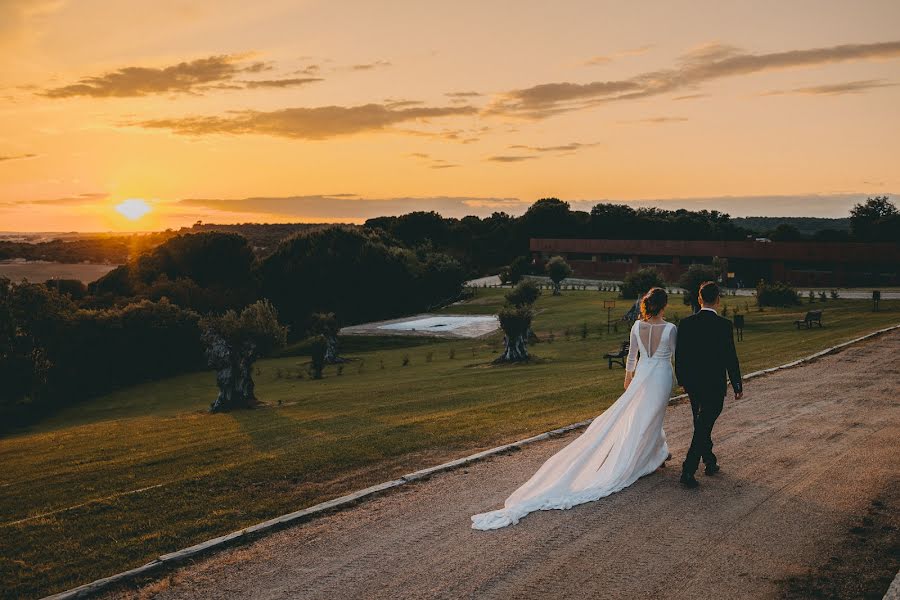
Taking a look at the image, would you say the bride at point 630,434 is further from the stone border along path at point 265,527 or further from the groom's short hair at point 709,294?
the stone border along path at point 265,527

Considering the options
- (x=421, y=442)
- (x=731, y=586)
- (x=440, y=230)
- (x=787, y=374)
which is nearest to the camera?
(x=731, y=586)

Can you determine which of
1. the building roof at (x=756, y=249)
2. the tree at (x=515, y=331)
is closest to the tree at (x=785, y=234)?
the building roof at (x=756, y=249)

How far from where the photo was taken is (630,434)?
10391 mm

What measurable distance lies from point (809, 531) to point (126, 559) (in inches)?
334

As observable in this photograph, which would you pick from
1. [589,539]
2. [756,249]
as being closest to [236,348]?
[589,539]

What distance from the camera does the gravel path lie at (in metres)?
7.59

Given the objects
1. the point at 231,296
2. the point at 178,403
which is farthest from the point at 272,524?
the point at 231,296

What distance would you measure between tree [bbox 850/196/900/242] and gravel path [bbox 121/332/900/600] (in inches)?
4065

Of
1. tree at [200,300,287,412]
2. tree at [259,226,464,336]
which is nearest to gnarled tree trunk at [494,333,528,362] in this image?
tree at [200,300,287,412]

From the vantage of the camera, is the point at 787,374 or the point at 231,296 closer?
the point at 787,374

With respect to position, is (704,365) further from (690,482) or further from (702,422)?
(690,482)

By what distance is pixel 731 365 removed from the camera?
34.4 ft

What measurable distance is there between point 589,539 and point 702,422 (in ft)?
9.92

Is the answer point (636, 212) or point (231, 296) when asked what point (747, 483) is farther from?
point (636, 212)
